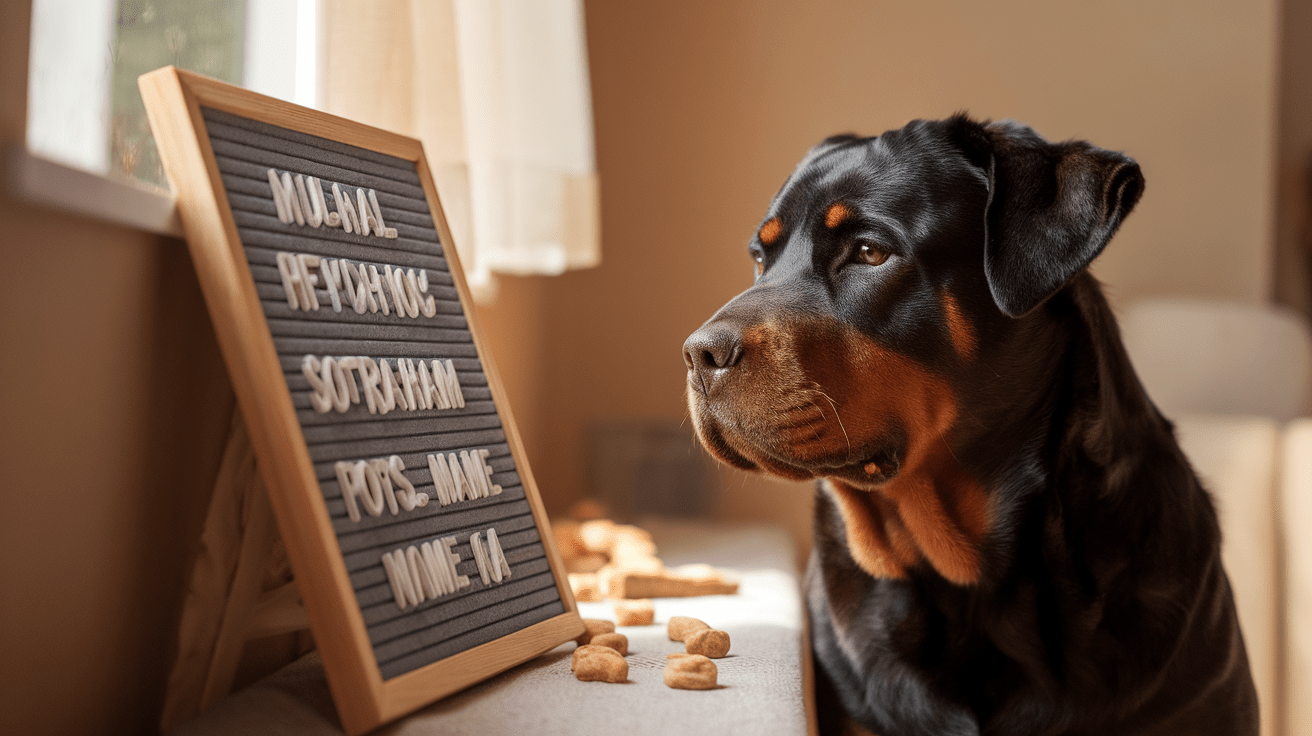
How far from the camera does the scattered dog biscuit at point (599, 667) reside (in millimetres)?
929

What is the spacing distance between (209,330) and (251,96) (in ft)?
0.91

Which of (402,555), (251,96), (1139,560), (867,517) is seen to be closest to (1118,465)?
(1139,560)

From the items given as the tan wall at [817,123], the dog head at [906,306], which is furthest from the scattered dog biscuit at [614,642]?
the tan wall at [817,123]

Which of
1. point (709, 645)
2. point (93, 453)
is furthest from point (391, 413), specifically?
point (709, 645)

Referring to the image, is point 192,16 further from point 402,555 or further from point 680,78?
point 680,78

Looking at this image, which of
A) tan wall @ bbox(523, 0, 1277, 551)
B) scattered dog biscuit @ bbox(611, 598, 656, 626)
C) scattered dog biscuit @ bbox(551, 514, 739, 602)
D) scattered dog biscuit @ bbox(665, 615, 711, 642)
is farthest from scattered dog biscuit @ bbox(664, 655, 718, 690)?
tan wall @ bbox(523, 0, 1277, 551)

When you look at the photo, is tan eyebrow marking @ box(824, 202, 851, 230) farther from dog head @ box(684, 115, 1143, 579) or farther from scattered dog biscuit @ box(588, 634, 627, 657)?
scattered dog biscuit @ box(588, 634, 627, 657)

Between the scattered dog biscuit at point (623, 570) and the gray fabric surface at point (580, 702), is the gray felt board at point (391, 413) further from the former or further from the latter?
the scattered dog biscuit at point (623, 570)

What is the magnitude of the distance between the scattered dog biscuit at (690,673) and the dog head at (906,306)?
0.26 metres

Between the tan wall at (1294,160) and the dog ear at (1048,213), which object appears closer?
the dog ear at (1048,213)

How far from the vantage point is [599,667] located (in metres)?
0.93

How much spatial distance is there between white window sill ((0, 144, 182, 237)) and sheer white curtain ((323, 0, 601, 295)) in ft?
1.33

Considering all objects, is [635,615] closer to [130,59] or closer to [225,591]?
[225,591]

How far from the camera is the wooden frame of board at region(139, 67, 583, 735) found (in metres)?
0.74
